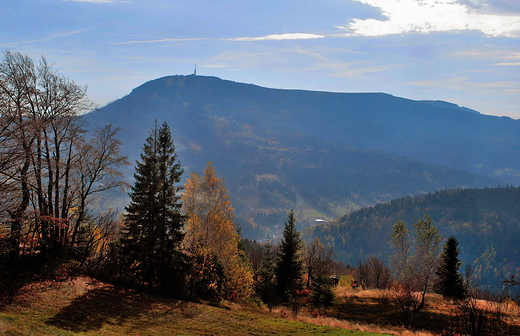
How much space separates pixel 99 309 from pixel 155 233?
8.61 m

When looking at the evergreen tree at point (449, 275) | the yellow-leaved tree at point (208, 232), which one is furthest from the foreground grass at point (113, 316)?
the evergreen tree at point (449, 275)

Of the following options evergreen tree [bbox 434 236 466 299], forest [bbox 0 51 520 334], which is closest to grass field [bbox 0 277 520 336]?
forest [bbox 0 51 520 334]

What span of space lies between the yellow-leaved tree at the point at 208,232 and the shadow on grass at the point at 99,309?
260 inches

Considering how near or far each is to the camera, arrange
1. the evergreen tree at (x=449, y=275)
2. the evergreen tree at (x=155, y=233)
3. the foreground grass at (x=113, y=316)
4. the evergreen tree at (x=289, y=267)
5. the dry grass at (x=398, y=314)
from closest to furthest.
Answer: the foreground grass at (x=113, y=316) < the dry grass at (x=398, y=314) < the evergreen tree at (x=155, y=233) < the evergreen tree at (x=449, y=275) < the evergreen tree at (x=289, y=267)

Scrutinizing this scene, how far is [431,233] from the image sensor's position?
37.5 meters

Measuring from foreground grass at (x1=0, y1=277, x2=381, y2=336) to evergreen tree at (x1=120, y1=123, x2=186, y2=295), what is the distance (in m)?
2.27

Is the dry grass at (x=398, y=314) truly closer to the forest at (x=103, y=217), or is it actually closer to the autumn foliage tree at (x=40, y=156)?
the forest at (x=103, y=217)

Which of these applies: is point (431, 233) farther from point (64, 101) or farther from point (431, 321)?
point (64, 101)

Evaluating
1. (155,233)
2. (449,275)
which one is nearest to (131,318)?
(155,233)

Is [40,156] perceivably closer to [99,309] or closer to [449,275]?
[99,309]

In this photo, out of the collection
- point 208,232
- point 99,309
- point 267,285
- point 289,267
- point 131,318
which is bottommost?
point 267,285

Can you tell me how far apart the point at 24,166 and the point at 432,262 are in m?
36.7

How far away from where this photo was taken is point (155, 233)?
29.7m

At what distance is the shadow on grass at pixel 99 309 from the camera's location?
18.5 metres
